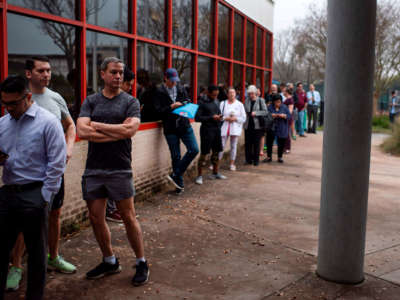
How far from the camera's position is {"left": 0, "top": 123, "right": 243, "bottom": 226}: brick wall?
575 centimetres

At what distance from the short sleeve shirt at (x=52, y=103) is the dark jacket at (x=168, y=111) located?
3.32m

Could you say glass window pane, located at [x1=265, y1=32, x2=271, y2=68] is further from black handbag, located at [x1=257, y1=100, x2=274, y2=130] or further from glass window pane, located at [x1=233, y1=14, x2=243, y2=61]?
black handbag, located at [x1=257, y1=100, x2=274, y2=130]

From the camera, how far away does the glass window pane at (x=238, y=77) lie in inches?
498

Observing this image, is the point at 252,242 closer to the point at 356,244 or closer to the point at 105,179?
the point at 356,244

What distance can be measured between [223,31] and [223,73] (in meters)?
0.97

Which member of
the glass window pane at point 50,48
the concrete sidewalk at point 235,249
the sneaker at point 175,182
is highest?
the glass window pane at point 50,48

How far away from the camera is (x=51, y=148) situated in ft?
11.3

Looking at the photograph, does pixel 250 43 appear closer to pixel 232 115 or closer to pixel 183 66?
pixel 232 115

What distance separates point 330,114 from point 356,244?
1.14m

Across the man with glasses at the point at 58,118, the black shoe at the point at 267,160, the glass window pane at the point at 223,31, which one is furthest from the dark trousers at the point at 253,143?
the man with glasses at the point at 58,118

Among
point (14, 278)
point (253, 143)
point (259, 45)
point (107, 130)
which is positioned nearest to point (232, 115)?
point (253, 143)

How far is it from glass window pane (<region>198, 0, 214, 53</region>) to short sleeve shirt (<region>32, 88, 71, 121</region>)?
600 centimetres

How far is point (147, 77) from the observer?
25.6ft

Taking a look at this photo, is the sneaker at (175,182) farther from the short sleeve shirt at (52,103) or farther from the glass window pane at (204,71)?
the short sleeve shirt at (52,103)
